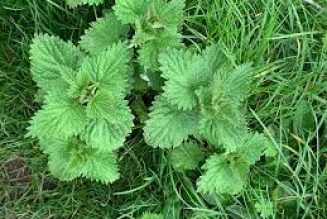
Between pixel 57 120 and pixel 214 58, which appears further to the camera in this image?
pixel 214 58

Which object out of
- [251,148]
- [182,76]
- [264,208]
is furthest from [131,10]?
[264,208]

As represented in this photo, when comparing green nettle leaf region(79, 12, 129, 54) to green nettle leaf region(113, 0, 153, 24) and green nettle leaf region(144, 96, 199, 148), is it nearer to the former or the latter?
green nettle leaf region(113, 0, 153, 24)

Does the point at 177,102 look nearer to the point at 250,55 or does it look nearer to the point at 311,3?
the point at 250,55

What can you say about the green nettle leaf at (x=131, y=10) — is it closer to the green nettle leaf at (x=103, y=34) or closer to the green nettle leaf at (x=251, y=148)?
the green nettle leaf at (x=103, y=34)

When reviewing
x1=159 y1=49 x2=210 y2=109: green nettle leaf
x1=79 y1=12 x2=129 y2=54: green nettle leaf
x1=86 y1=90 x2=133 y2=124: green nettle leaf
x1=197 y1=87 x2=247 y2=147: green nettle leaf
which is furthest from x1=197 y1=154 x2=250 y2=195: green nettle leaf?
x1=79 y1=12 x2=129 y2=54: green nettle leaf

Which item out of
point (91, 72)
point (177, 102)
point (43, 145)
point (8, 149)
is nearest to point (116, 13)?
point (91, 72)

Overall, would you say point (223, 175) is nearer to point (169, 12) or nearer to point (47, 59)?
point (169, 12)
